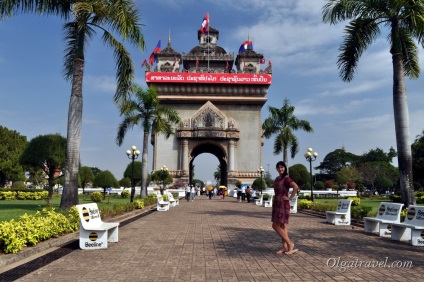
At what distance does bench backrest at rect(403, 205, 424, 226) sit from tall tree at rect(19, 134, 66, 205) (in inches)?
700

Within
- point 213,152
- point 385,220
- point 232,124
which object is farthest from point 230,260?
point 213,152

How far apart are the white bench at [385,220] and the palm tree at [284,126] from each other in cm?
2361

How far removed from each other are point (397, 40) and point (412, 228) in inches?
343

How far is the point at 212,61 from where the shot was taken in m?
61.7

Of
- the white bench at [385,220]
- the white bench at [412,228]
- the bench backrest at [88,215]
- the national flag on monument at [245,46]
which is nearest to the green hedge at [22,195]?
the bench backrest at [88,215]

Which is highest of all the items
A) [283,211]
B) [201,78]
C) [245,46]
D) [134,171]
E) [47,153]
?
[245,46]

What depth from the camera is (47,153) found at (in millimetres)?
21094

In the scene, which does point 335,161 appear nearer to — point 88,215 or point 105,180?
point 105,180

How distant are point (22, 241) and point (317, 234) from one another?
7.62m

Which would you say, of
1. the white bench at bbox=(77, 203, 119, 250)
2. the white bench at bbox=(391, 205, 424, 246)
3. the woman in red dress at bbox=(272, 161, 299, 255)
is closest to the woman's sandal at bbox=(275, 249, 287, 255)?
the woman in red dress at bbox=(272, 161, 299, 255)

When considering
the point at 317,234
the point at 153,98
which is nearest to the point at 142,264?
the point at 317,234

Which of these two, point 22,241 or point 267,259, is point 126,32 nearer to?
point 22,241

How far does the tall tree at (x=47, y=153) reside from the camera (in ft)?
69.2

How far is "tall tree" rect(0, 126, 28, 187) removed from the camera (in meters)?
47.9
